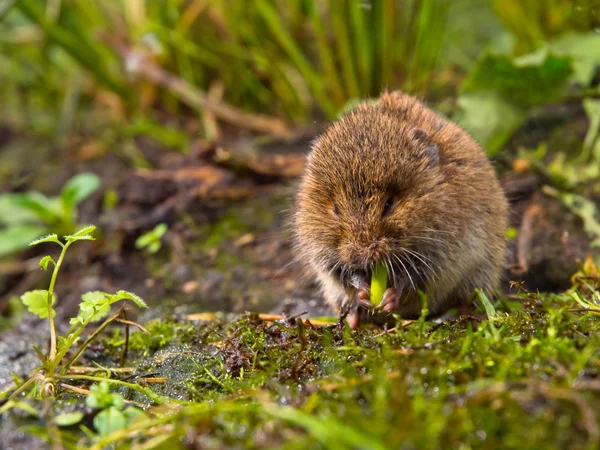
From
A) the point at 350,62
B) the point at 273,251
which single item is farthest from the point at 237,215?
the point at 350,62

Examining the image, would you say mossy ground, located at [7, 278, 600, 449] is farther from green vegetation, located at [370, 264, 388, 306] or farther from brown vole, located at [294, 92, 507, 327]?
brown vole, located at [294, 92, 507, 327]

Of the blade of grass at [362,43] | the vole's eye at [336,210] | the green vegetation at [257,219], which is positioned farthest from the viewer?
the blade of grass at [362,43]

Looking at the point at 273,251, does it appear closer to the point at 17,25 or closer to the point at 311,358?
the point at 311,358

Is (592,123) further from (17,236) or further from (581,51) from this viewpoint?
(17,236)

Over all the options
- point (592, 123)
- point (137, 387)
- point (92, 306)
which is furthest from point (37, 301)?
point (592, 123)

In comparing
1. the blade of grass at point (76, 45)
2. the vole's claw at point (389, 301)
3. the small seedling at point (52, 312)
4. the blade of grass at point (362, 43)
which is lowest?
the vole's claw at point (389, 301)

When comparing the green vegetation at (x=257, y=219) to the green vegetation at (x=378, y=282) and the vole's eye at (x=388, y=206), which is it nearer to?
the green vegetation at (x=378, y=282)

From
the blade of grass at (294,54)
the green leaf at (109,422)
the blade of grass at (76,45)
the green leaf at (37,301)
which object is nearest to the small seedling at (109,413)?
the green leaf at (109,422)
